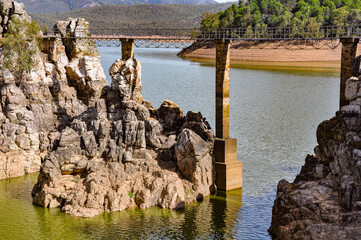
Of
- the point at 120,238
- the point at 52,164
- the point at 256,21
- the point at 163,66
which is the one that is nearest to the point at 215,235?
the point at 120,238

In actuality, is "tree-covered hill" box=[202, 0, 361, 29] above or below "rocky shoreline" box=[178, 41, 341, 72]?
above

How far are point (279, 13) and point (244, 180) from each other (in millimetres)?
119612

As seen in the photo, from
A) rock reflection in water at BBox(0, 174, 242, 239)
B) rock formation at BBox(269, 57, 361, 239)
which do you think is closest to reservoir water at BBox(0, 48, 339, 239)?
rock reflection in water at BBox(0, 174, 242, 239)

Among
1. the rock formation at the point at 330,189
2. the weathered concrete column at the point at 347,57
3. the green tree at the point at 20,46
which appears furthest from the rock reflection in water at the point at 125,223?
the green tree at the point at 20,46

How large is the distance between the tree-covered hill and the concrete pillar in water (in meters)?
93.3

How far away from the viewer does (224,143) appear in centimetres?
4088

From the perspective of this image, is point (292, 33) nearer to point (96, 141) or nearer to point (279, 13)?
point (96, 141)

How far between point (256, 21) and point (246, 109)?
258 feet

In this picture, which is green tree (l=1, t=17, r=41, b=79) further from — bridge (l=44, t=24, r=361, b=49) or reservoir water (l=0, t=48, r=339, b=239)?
reservoir water (l=0, t=48, r=339, b=239)

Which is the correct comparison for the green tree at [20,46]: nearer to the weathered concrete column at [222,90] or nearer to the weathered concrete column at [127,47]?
the weathered concrete column at [127,47]

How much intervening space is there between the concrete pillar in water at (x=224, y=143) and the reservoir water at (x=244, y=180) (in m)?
0.98

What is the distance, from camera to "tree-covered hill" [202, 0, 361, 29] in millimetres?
139250

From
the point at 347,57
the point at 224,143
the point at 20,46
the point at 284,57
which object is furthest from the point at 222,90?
the point at 284,57

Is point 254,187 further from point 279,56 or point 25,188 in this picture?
point 279,56
